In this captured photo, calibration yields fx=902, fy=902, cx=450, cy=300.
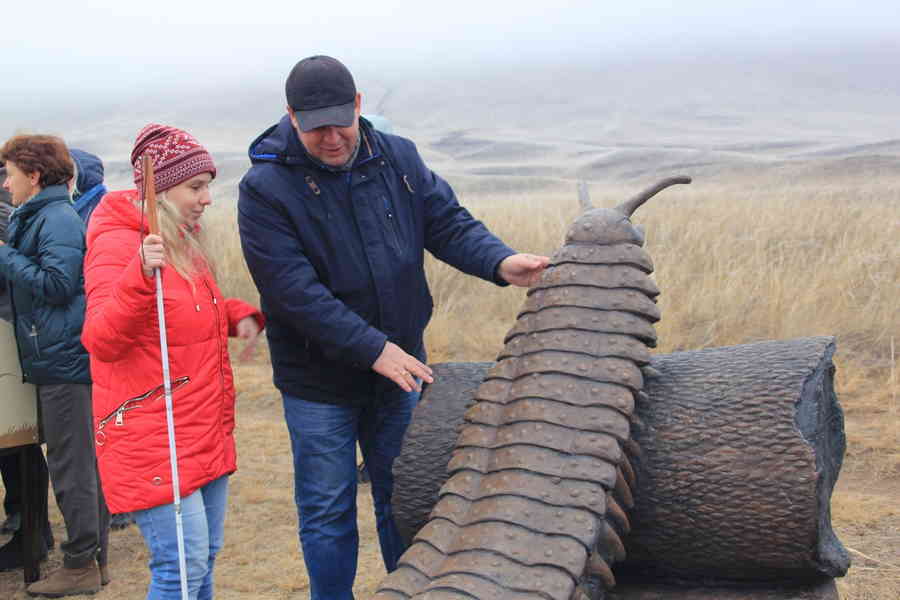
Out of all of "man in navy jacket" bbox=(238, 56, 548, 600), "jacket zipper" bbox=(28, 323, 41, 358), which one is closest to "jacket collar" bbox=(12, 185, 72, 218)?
"jacket zipper" bbox=(28, 323, 41, 358)

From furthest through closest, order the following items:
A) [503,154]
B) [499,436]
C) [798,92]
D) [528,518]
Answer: [798,92] < [503,154] < [499,436] < [528,518]

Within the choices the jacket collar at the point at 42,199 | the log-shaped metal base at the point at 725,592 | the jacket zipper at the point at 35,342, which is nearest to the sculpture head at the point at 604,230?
the log-shaped metal base at the point at 725,592

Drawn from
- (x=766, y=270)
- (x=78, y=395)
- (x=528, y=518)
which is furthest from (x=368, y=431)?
(x=766, y=270)

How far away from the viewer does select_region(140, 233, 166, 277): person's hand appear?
8.04 ft

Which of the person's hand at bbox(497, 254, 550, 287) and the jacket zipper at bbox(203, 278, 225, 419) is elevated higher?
the person's hand at bbox(497, 254, 550, 287)

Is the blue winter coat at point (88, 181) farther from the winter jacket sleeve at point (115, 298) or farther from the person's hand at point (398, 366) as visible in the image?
the person's hand at point (398, 366)

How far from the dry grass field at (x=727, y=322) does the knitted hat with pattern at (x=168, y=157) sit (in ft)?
6.49

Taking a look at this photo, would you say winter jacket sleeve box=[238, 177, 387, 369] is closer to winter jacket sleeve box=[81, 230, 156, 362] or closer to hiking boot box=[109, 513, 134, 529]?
winter jacket sleeve box=[81, 230, 156, 362]

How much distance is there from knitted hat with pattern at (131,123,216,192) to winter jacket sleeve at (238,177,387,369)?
17 cm

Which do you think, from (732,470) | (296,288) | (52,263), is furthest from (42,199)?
(732,470)

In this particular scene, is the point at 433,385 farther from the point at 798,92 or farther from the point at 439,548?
the point at 798,92

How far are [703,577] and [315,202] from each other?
1.57 m

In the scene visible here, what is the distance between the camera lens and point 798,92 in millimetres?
44594

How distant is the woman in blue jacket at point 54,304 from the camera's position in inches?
139
